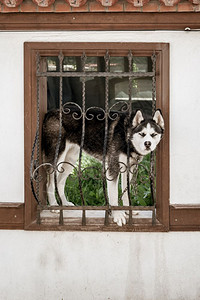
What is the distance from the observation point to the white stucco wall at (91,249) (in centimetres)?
344

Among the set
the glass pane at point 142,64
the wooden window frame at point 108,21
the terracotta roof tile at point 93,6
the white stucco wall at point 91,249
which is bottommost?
the white stucco wall at point 91,249

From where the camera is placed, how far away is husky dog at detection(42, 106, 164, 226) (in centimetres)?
336

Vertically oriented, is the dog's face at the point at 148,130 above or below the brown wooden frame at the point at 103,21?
below

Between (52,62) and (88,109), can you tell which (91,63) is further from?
(88,109)

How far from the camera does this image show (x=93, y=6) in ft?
10.7

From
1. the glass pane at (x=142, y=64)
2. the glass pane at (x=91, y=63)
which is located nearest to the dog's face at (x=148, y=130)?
the glass pane at (x=142, y=64)

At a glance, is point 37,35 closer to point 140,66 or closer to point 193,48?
point 193,48

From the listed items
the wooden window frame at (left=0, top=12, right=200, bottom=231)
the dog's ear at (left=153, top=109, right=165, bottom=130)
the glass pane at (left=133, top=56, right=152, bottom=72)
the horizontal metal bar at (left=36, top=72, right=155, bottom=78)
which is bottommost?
the dog's ear at (left=153, top=109, right=165, bottom=130)

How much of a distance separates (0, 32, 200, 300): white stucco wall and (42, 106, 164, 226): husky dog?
238 mm

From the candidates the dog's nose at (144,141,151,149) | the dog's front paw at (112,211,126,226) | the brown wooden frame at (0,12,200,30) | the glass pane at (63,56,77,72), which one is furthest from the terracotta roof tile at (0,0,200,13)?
the glass pane at (63,56,77,72)

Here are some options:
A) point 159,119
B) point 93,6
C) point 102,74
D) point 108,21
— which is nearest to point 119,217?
point 159,119

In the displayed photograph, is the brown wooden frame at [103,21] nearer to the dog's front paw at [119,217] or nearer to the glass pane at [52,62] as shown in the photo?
the dog's front paw at [119,217]

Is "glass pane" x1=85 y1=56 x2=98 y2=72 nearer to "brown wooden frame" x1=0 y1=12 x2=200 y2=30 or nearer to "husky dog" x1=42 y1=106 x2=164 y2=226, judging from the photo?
"husky dog" x1=42 y1=106 x2=164 y2=226

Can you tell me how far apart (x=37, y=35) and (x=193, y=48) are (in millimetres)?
1380
